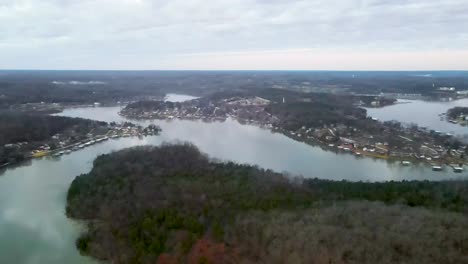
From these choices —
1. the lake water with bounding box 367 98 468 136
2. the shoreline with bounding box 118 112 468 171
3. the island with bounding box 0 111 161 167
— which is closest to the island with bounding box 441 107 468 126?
the lake water with bounding box 367 98 468 136

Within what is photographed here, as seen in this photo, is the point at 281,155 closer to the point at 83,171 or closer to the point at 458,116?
the point at 83,171

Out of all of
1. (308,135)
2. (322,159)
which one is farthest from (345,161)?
(308,135)

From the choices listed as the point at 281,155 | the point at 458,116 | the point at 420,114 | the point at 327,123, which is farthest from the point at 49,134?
the point at 458,116

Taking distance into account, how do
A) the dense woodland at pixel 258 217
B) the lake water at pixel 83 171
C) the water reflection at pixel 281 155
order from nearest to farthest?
1. the dense woodland at pixel 258 217
2. the lake water at pixel 83 171
3. the water reflection at pixel 281 155

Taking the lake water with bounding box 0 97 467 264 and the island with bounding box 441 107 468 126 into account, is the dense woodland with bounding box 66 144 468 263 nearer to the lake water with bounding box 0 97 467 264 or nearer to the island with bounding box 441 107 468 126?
the lake water with bounding box 0 97 467 264

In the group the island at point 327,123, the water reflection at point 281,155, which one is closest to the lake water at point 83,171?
the water reflection at point 281,155

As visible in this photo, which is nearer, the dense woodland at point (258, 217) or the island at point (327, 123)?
the dense woodland at point (258, 217)

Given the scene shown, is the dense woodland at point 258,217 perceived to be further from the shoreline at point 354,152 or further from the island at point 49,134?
the island at point 49,134
